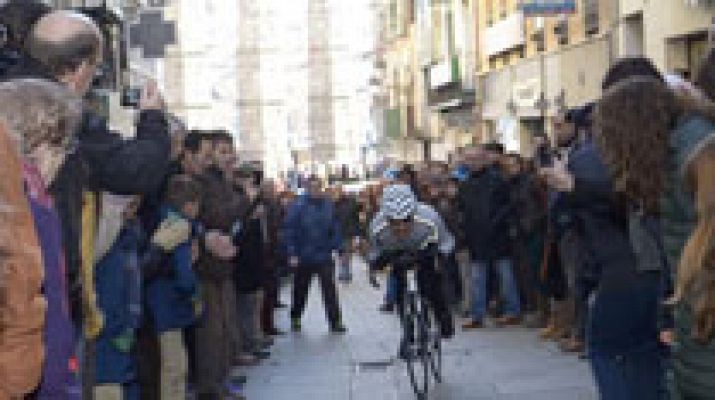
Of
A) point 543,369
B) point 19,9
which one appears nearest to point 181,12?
point 543,369

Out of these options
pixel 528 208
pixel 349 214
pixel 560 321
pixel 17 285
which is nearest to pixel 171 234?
pixel 17 285

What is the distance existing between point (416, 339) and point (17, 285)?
8619 mm

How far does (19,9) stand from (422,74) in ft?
163

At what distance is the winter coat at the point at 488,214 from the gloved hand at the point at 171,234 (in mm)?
7644

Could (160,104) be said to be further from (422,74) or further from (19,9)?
(422,74)

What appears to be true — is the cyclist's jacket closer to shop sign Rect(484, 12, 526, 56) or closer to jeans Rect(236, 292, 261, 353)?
jeans Rect(236, 292, 261, 353)

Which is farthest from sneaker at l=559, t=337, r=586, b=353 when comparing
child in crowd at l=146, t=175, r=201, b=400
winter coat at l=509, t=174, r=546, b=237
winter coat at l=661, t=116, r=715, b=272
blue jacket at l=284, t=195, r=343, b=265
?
winter coat at l=661, t=116, r=715, b=272

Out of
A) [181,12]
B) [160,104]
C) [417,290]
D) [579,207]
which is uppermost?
[181,12]

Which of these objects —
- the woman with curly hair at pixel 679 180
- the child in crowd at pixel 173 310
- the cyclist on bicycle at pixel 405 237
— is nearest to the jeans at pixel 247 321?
the cyclist on bicycle at pixel 405 237

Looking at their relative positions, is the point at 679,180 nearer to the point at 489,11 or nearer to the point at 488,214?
the point at 488,214

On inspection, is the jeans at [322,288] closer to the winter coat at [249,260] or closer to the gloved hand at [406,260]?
the winter coat at [249,260]

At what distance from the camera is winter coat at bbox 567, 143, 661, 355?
19.4ft

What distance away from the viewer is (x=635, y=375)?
598cm

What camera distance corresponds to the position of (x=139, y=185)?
18.1ft
